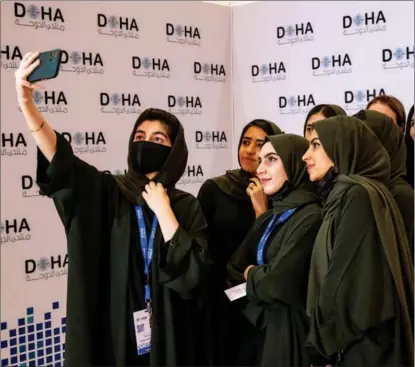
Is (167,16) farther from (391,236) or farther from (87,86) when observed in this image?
(391,236)

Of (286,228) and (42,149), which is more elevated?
(42,149)

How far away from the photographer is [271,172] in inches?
90.4

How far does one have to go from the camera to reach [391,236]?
1904 millimetres

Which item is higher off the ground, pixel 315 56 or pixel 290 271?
pixel 315 56

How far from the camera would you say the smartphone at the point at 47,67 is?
1.70 metres

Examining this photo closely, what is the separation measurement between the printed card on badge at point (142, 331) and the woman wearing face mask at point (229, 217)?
379mm

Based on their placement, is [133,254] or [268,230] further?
[268,230]

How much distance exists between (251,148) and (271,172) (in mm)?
463

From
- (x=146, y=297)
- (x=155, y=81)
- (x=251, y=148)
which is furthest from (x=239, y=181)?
(x=155, y=81)

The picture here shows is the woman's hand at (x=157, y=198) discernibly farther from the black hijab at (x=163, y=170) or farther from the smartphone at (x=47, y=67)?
the smartphone at (x=47, y=67)

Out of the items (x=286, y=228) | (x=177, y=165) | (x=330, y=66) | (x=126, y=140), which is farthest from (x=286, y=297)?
(x=330, y=66)

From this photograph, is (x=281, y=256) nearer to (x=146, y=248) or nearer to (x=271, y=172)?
(x=271, y=172)

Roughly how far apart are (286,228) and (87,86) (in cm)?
180

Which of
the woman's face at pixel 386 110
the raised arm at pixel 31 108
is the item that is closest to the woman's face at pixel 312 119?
the woman's face at pixel 386 110
